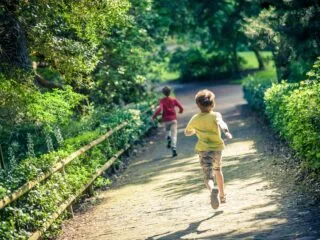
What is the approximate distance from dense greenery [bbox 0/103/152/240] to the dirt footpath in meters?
0.59

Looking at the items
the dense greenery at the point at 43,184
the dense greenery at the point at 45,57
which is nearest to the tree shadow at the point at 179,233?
the dense greenery at the point at 43,184

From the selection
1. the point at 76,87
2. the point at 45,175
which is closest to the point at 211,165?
the point at 45,175

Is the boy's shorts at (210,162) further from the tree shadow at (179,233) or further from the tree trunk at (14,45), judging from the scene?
the tree trunk at (14,45)

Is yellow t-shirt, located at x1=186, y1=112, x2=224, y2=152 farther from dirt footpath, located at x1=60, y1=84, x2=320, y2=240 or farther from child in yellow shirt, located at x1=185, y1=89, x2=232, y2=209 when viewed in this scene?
dirt footpath, located at x1=60, y1=84, x2=320, y2=240

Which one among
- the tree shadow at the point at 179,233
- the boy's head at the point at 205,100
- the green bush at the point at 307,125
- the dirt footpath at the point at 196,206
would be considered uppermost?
the boy's head at the point at 205,100

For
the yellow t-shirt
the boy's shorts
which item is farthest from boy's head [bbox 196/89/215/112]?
the boy's shorts

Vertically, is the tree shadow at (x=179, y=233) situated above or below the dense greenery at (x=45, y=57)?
below

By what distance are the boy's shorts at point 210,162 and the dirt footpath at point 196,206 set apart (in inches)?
21.1

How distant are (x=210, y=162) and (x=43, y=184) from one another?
2.46m

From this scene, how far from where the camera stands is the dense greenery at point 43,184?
673 cm

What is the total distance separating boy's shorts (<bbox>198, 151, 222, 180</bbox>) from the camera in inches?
330

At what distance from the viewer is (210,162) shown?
840 cm

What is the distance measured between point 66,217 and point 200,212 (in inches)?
96.3

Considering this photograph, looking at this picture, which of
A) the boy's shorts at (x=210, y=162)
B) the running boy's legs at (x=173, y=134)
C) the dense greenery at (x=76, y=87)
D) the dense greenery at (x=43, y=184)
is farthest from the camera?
the running boy's legs at (x=173, y=134)
